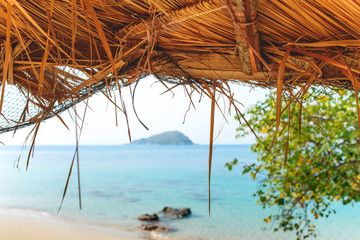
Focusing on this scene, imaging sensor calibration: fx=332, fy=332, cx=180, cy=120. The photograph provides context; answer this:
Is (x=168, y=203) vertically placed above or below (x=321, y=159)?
below

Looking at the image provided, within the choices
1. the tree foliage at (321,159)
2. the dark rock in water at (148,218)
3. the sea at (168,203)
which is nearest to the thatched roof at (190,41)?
the tree foliage at (321,159)

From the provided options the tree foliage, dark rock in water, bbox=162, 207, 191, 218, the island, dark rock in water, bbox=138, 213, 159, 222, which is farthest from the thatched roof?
the island

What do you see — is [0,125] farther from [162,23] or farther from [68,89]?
[162,23]

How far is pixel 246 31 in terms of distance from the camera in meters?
0.69

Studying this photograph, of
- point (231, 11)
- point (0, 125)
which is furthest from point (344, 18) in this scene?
point (0, 125)

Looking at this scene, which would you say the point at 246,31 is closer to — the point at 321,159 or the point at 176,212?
the point at 321,159

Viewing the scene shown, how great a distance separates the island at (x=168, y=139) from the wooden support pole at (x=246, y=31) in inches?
2291

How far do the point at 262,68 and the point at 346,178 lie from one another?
10.7 ft

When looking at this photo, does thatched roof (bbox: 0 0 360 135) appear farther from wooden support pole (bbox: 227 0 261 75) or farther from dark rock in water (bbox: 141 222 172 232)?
dark rock in water (bbox: 141 222 172 232)

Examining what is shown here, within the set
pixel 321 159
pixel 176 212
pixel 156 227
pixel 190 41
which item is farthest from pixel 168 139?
pixel 190 41

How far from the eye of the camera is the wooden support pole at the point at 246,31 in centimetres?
61

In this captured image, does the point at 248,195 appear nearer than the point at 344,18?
No

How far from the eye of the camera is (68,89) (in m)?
1.00

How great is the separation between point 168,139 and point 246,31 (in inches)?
2419
